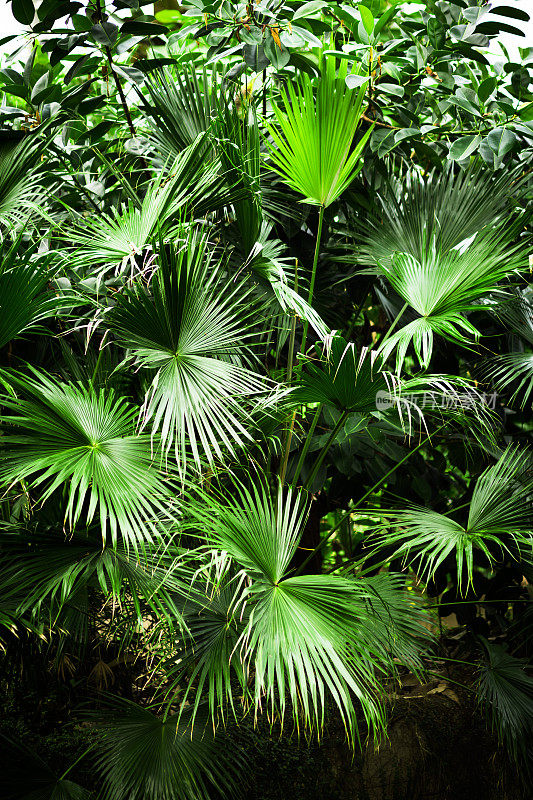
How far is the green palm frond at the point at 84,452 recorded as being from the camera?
1.37m

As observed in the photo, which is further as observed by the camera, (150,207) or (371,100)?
(371,100)

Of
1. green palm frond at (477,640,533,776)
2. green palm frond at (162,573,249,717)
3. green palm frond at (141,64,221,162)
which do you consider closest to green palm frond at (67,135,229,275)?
green palm frond at (141,64,221,162)

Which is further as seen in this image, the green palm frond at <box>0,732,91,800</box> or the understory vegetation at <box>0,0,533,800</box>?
the green palm frond at <box>0,732,91,800</box>

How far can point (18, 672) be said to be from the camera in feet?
7.00

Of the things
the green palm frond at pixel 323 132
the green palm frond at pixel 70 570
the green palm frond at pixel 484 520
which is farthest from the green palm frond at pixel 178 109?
the green palm frond at pixel 484 520

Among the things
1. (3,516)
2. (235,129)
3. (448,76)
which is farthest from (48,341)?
(448,76)

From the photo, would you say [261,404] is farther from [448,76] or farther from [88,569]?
[448,76]

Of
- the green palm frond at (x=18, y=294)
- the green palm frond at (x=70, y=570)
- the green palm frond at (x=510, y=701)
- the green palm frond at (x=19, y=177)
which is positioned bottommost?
the green palm frond at (x=510, y=701)

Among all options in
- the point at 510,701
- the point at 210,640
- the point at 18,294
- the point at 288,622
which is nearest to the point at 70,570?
the point at 210,640

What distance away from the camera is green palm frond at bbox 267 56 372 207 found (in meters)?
1.69

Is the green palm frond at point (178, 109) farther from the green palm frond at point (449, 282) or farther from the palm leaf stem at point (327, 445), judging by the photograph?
the palm leaf stem at point (327, 445)

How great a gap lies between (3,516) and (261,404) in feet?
2.84

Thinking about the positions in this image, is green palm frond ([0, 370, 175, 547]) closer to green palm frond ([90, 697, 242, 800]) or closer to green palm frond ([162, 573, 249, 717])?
green palm frond ([162, 573, 249, 717])

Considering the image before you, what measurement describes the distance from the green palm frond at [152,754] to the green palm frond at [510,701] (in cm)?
81
